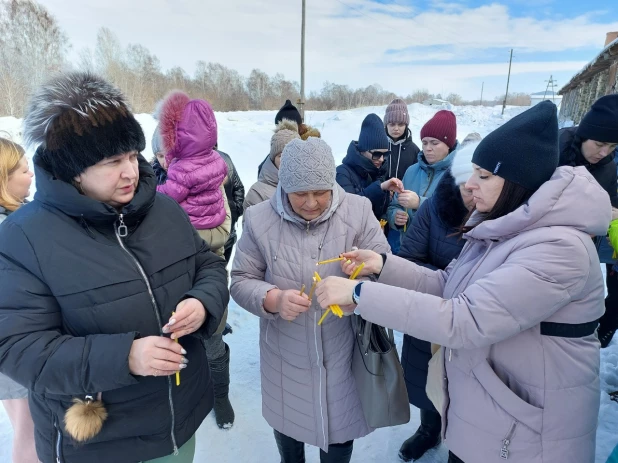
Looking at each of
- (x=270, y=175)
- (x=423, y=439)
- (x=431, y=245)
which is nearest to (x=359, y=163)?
(x=270, y=175)

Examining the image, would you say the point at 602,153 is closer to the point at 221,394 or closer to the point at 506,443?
the point at 506,443

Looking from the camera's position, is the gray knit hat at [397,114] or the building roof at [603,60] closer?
the gray knit hat at [397,114]

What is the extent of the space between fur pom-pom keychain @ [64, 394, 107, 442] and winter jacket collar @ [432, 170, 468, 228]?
195cm

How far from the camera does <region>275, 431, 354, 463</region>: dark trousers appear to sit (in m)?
2.02

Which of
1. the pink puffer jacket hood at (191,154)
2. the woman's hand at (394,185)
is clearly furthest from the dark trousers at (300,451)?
the woman's hand at (394,185)

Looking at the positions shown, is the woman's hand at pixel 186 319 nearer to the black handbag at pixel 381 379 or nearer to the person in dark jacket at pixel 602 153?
the black handbag at pixel 381 379

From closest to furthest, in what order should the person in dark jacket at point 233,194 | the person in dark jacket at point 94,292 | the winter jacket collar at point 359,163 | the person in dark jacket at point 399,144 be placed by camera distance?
the person in dark jacket at point 94,292 < the winter jacket collar at point 359,163 < the person in dark jacket at point 233,194 < the person in dark jacket at point 399,144

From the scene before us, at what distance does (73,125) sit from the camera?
1.24 metres

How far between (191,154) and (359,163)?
163 cm

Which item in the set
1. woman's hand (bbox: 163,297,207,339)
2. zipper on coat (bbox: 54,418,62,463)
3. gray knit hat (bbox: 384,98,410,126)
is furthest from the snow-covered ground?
gray knit hat (bbox: 384,98,410,126)

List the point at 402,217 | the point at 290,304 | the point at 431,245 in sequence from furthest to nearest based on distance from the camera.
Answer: the point at 402,217 < the point at 431,245 < the point at 290,304

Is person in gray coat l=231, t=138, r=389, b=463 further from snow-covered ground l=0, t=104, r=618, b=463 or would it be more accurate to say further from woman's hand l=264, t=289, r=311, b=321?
snow-covered ground l=0, t=104, r=618, b=463

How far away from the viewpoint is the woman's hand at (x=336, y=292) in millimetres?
1475

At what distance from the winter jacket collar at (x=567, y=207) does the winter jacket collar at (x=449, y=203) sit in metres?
0.84
